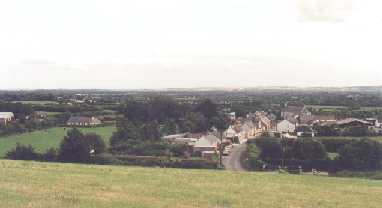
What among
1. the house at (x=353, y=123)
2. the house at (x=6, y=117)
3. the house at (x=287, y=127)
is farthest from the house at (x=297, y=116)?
the house at (x=6, y=117)

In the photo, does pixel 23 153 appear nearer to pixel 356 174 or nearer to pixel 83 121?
pixel 83 121

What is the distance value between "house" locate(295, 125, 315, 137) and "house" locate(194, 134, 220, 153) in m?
13.7

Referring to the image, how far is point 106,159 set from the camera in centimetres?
4656

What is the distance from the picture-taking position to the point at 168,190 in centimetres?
1355

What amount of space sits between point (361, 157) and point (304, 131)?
98.0 feet

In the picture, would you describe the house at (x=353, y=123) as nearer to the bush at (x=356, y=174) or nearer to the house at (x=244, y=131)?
the house at (x=244, y=131)

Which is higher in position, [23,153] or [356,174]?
[23,153]

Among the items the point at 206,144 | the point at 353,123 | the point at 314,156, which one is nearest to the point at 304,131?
the point at 353,123

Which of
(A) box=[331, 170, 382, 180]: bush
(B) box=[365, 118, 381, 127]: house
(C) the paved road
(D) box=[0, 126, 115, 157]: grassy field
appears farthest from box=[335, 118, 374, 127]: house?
(D) box=[0, 126, 115, 157]: grassy field

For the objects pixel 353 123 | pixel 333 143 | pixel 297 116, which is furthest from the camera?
pixel 297 116

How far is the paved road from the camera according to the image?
45.0 meters

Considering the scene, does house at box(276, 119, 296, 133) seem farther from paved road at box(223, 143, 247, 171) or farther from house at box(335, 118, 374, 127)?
paved road at box(223, 143, 247, 171)

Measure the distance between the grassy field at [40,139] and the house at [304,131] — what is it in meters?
25.7

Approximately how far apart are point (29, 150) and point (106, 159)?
24.8 ft
